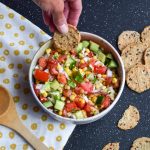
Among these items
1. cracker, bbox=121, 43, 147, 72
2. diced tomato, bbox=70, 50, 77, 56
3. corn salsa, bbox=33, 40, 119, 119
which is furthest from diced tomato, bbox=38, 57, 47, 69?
cracker, bbox=121, 43, 147, 72

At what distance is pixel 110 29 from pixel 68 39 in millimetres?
300

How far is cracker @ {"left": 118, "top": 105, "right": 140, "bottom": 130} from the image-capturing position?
172 cm

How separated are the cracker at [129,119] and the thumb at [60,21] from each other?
41cm

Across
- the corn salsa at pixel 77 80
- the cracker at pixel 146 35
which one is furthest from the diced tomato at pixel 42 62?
the cracker at pixel 146 35

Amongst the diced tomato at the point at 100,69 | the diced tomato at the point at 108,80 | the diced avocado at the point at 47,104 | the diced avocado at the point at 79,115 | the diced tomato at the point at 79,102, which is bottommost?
the diced avocado at the point at 79,115

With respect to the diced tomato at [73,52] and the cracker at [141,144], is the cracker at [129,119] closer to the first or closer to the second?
the cracker at [141,144]

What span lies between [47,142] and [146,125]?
390 millimetres

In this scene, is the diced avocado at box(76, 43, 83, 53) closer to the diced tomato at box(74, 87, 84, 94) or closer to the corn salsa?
the corn salsa

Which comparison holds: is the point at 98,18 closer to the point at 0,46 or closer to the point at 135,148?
the point at 0,46

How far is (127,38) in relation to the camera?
72.8 inches

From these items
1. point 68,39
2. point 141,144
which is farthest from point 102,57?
point 141,144

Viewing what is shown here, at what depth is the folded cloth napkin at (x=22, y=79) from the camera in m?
1.69

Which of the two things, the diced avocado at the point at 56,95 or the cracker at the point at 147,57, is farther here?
the cracker at the point at 147,57

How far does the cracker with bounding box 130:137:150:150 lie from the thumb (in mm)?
502
